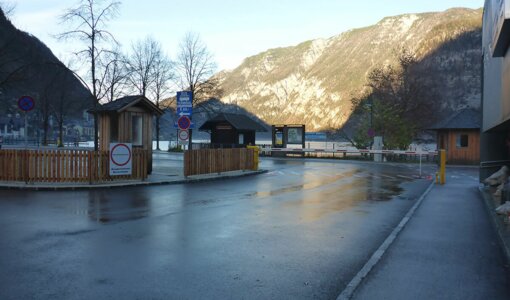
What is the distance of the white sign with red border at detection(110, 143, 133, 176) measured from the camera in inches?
639

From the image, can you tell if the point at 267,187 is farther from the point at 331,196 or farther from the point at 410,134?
the point at 410,134

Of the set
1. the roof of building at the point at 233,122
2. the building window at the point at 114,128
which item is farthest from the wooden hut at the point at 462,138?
the building window at the point at 114,128

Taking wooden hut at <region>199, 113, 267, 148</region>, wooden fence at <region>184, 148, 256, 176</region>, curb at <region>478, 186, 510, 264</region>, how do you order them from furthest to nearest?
wooden hut at <region>199, 113, 267, 148</region>
wooden fence at <region>184, 148, 256, 176</region>
curb at <region>478, 186, 510, 264</region>

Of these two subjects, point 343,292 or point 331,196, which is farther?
point 331,196

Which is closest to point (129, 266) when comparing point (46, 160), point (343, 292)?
point (343, 292)

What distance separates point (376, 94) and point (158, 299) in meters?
57.1

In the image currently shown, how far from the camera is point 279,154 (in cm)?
4547

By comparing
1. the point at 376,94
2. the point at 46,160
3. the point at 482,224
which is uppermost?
the point at 376,94

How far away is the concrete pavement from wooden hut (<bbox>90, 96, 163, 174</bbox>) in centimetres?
1267

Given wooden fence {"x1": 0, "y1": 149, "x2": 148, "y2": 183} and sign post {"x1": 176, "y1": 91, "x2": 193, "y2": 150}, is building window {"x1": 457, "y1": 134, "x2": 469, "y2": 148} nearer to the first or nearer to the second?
sign post {"x1": 176, "y1": 91, "x2": 193, "y2": 150}

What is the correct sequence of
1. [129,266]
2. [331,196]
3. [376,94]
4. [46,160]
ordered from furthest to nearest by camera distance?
[376,94], [46,160], [331,196], [129,266]

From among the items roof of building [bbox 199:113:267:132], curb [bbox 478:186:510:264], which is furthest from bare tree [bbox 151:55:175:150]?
curb [bbox 478:186:510:264]

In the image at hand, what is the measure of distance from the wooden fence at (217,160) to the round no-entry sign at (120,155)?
3.08 metres

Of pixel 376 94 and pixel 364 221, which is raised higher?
pixel 376 94
